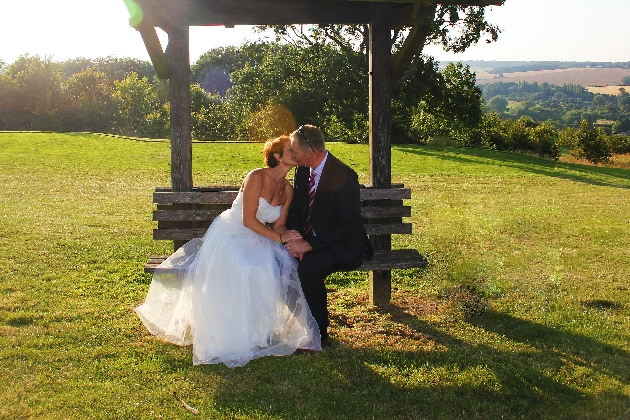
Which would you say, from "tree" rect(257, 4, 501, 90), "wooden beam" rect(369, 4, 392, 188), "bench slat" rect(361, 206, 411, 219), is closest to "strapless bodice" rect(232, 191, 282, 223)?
"bench slat" rect(361, 206, 411, 219)

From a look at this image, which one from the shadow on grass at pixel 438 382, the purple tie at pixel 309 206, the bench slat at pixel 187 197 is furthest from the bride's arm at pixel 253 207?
the shadow on grass at pixel 438 382

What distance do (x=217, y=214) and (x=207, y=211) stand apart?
0.36ft

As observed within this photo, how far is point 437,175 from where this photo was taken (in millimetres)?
22406

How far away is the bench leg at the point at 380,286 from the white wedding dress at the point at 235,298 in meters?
1.71

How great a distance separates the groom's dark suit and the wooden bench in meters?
0.67

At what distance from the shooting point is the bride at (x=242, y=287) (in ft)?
19.2

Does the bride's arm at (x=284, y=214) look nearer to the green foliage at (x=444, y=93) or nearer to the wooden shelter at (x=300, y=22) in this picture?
the wooden shelter at (x=300, y=22)

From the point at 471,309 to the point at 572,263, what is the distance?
3.75 metres

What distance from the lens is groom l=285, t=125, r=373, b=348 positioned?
6.11 metres

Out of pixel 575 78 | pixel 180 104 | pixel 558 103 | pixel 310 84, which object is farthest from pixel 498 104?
pixel 180 104

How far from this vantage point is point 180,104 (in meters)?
7.05

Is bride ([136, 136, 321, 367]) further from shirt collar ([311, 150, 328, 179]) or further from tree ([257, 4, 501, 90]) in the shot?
tree ([257, 4, 501, 90])

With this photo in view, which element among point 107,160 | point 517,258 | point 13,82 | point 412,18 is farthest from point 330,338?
point 13,82

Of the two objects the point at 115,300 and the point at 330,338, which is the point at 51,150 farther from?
the point at 330,338
